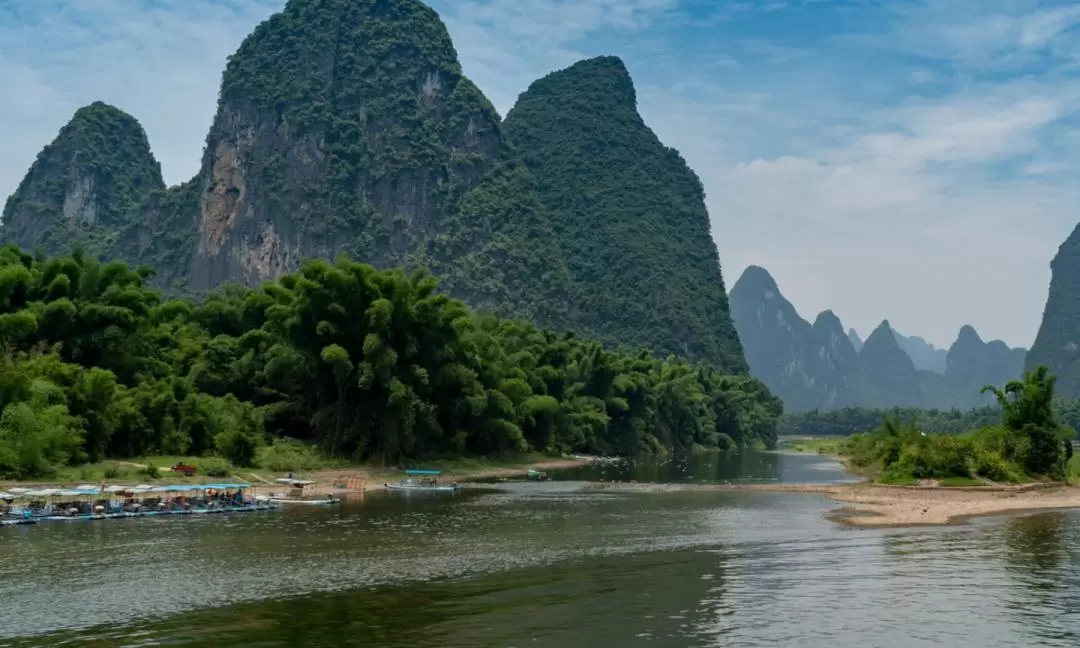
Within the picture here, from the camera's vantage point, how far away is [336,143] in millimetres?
161250

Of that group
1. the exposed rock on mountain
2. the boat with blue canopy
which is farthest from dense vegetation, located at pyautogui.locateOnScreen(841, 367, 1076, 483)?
the exposed rock on mountain

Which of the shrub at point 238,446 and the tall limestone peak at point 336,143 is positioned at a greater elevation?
the tall limestone peak at point 336,143

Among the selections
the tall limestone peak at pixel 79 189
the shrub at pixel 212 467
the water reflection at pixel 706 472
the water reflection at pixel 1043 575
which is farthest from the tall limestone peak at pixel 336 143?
the water reflection at pixel 1043 575

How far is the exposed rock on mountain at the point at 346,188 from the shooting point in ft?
518

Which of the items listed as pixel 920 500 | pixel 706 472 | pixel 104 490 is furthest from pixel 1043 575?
pixel 706 472

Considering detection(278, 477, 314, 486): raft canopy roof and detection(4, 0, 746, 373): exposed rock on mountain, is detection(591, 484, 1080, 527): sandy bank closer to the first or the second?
detection(278, 477, 314, 486): raft canopy roof

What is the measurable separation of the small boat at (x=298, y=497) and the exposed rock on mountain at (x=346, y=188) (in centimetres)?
10812

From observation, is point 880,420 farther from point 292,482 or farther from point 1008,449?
point 292,482

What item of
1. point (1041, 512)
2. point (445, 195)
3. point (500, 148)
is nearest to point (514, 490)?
point (1041, 512)

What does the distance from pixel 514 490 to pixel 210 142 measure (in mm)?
137278

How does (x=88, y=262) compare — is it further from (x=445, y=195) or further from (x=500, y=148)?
(x=500, y=148)

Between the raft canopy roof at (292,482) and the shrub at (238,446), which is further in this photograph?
the shrub at (238,446)

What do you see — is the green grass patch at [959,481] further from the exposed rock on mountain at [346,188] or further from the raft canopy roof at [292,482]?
the exposed rock on mountain at [346,188]

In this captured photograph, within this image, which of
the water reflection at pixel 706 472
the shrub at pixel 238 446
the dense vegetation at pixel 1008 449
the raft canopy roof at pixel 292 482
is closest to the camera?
the raft canopy roof at pixel 292 482
